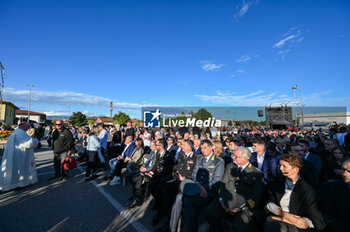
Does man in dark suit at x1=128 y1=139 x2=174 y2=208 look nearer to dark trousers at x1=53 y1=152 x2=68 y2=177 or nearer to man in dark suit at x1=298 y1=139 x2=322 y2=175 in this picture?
dark trousers at x1=53 y1=152 x2=68 y2=177

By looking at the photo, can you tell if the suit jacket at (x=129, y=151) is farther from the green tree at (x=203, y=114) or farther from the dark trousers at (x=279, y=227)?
the green tree at (x=203, y=114)

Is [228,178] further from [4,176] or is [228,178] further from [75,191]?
[4,176]

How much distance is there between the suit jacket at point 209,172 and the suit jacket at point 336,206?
4.95ft

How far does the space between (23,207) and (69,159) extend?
1.93 meters

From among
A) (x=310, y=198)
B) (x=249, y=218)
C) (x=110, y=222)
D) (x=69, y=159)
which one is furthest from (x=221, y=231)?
(x=69, y=159)

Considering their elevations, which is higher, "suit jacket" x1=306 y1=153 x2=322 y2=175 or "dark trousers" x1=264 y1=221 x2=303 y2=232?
"suit jacket" x1=306 y1=153 x2=322 y2=175

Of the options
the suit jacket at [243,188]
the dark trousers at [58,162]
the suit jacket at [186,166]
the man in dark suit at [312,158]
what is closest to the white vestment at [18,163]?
the dark trousers at [58,162]

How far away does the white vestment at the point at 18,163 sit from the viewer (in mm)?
4480

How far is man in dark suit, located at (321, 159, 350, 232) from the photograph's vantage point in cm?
191

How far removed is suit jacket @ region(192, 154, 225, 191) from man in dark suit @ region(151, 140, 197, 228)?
20cm

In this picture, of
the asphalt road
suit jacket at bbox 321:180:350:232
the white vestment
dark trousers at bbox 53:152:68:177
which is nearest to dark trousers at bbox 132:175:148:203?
the asphalt road

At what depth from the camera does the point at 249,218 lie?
2.36 metres

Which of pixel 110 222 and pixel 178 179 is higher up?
pixel 178 179

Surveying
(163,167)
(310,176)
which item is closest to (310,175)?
(310,176)
